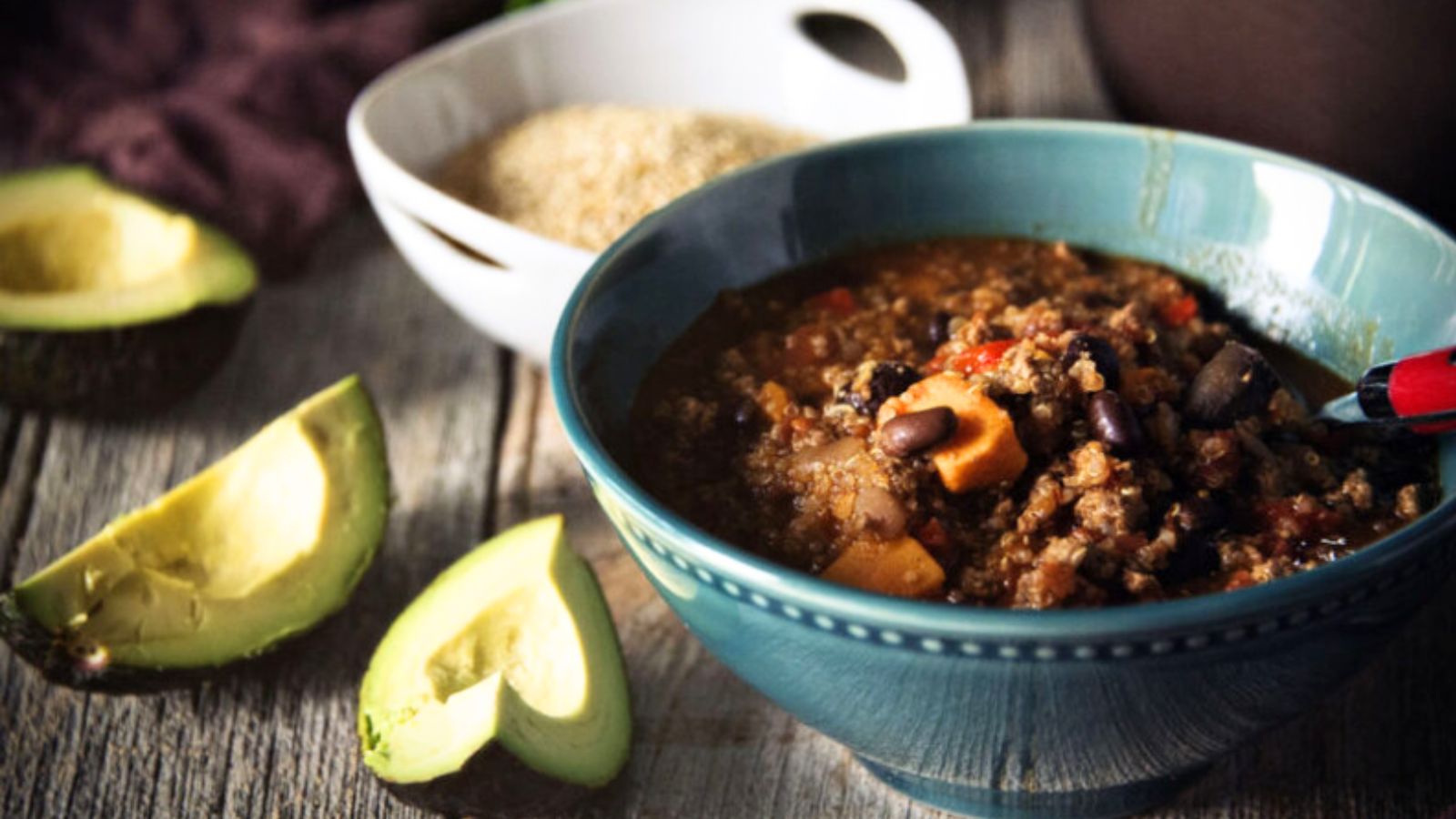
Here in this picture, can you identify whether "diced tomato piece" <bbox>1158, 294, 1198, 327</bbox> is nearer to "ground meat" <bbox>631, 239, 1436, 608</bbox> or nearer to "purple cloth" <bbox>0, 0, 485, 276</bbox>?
"ground meat" <bbox>631, 239, 1436, 608</bbox>

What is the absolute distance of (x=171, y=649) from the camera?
238 cm

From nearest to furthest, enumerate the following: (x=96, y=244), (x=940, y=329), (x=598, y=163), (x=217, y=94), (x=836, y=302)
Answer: (x=940, y=329) → (x=836, y=302) → (x=598, y=163) → (x=96, y=244) → (x=217, y=94)

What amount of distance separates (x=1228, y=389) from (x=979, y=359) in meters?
0.35

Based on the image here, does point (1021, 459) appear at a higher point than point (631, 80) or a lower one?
higher

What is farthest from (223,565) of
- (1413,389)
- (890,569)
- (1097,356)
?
(1413,389)

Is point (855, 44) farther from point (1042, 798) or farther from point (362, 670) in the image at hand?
point (1042, 798)

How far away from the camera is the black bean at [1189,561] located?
1.88m

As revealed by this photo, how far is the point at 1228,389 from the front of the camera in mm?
2027

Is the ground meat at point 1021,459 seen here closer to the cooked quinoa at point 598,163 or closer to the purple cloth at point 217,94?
the cooked quinoa at point 598,163

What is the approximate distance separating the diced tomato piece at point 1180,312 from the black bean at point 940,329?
36 centimetres

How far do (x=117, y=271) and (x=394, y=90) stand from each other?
761 millimetres

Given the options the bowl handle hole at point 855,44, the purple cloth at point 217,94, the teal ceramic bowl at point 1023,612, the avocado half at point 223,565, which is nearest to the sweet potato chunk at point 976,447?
the teal ceramic bowl at point 1023,612

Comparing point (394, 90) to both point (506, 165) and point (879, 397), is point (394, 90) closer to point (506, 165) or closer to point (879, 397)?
point (506, 165)

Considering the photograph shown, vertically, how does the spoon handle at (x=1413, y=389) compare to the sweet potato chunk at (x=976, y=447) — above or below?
above
